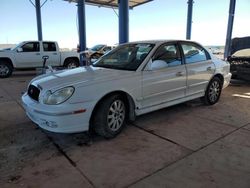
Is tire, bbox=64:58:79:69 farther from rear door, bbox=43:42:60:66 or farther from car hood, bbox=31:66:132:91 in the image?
car hood, bbox=31:66:132:91

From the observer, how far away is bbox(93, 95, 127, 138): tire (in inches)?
131

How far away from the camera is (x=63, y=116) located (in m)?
3.01

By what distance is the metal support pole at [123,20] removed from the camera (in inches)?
341

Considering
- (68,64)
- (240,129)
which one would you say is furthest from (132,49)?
Answer: (68,64)

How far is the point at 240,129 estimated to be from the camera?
392cm

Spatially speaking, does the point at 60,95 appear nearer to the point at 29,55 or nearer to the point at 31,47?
the point at 29,55

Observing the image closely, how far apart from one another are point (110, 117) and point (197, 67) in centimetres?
235

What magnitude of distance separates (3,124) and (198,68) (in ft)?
13.0

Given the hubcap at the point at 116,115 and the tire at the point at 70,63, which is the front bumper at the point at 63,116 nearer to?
the hubcap at the point at 116,115

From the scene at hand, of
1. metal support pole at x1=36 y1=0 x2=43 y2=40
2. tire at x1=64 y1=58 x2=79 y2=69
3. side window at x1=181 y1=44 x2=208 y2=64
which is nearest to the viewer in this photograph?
side window at x1=181 y1=44 x2=208 y2=64

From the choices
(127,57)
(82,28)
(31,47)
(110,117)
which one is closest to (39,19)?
(82,28)

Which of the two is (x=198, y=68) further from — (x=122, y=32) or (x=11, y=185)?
(x=122, y=32)

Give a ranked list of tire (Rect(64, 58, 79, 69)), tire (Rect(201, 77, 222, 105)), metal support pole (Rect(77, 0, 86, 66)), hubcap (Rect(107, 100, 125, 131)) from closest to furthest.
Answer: hubcap (Rect(107, 100, 125, 131)) → tire (Rect(201, 77, 222, 105)) → tire (Rect(64, 58, 79, 69)) → metal support pole (Rect(77, 0, 86, 66))

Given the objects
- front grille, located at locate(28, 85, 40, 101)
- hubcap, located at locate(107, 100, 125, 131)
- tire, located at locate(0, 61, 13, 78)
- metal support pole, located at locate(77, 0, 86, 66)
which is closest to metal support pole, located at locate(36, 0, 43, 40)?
metal support pole, located at locate(77, 0, 86, 66)
